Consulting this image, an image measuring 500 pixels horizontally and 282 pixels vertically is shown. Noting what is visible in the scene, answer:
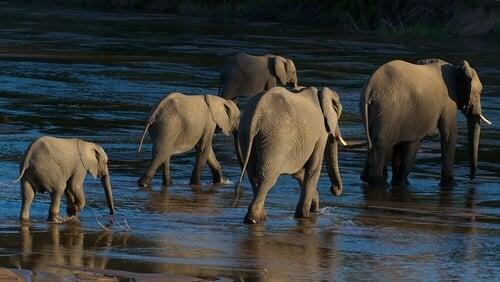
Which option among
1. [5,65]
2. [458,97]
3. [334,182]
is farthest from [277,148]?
[5,65]

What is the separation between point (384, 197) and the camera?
15031mm

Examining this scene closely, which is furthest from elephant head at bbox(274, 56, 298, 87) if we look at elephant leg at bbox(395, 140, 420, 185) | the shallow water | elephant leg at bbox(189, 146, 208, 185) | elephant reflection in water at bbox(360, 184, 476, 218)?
elephant leg at bbox(189, 146, 208, 185)

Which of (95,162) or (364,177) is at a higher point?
(95,162)

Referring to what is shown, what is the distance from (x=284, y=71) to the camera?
23266 millimetres

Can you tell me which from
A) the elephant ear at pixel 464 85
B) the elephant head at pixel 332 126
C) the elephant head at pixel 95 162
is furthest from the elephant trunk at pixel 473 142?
the elephant head at pixel 95 162

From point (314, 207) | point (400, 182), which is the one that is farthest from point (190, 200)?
point (400, 182)

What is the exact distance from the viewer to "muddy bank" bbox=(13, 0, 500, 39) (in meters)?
45.3

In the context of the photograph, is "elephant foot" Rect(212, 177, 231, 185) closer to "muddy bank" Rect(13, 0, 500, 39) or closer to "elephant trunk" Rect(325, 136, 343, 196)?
"elephant trunk" Rect(325, 136, 343, 196)

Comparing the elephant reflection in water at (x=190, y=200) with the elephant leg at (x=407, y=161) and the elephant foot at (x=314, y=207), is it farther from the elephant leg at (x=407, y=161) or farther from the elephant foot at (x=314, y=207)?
the elephant leg at (x=407, y=161)

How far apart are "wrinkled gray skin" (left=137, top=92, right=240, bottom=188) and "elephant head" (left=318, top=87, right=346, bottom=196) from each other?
6.55 feet

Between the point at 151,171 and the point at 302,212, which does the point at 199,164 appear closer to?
the point at 151,171

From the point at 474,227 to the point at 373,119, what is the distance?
3.32 metres

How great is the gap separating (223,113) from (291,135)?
120 inches

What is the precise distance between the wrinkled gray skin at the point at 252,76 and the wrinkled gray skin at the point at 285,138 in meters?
10.1
